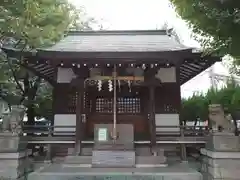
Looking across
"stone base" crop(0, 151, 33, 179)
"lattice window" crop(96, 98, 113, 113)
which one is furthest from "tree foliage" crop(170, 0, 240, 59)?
"stone base" crop(0, 151, 33, 179)

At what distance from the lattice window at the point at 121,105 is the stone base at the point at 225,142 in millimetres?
3987

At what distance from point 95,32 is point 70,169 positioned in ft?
28.3

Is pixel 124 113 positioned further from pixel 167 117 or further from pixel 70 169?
pixel 70 169

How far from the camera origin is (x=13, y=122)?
832 centimetres

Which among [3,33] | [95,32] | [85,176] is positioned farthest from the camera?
[95,32]

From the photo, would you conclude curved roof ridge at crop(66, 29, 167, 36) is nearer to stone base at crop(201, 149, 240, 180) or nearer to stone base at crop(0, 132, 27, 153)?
stone base at crop(0, 132, 27, 153)

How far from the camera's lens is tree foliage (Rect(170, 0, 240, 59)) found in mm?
6457

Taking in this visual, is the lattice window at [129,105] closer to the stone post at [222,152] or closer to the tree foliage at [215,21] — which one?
the stone post at [222,152]

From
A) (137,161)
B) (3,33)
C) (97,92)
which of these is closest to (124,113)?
(97,92)

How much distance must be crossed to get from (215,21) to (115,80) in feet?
13.8

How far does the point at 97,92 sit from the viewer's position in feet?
36.9

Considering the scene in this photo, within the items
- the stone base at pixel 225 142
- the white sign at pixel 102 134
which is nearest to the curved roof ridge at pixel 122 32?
the white sign at pixel 102 134

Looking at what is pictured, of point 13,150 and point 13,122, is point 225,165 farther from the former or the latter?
point 13,122

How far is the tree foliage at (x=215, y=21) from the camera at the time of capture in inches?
254
